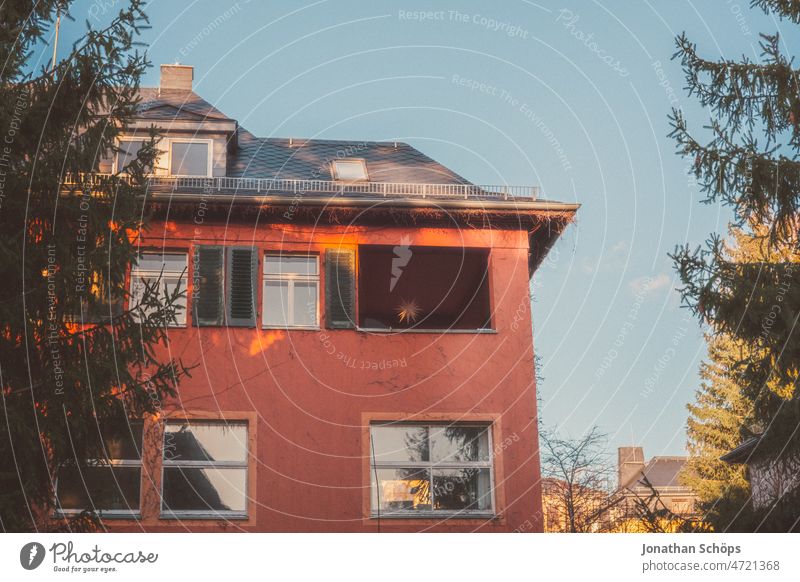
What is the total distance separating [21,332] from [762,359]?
625 centimetres

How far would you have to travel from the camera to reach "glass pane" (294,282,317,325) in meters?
14.6

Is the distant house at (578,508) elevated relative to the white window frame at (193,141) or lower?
lower

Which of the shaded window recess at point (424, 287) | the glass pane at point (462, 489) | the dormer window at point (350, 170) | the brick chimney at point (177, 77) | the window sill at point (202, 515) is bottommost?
the window sill at point (202, 515)

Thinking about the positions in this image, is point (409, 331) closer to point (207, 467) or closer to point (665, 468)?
point (207, 467)

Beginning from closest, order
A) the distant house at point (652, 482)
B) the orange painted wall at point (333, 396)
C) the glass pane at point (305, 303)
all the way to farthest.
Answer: the distant house at point (652, 482)
the orange painted wall at point (333, 396)
the glass pane at point (305, 303)

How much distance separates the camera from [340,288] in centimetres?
1471

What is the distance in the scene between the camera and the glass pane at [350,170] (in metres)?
16.4

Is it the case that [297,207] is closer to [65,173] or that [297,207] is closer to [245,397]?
[245,397]

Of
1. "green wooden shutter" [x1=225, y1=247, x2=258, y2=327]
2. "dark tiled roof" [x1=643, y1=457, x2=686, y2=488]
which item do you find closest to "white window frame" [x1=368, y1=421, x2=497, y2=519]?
"green wooden shutter" [x1=225, y1=247, x2=258, y2=327]

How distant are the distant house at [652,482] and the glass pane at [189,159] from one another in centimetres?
737

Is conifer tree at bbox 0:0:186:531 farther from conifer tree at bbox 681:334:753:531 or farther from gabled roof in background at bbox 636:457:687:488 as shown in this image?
gabled roof in background at bbox 636:457:687:488

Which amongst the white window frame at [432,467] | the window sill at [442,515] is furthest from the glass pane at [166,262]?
the window sill at [442,515]

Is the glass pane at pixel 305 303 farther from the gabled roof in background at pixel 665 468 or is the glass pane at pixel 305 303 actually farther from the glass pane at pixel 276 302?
the gabled roof in background at pixel 665 468

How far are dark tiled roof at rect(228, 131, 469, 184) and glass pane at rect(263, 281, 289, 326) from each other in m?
1.95
